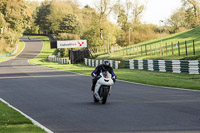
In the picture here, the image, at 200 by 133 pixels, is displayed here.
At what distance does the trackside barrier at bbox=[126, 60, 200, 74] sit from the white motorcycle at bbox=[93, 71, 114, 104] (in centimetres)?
1477

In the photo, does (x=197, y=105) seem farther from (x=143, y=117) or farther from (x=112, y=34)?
(x=112, y=34)

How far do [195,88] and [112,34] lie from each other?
218ft

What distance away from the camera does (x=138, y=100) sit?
1341 cm

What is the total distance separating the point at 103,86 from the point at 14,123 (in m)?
4.25

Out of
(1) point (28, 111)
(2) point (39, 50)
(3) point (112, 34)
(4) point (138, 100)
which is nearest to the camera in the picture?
(1) point (28, 111)

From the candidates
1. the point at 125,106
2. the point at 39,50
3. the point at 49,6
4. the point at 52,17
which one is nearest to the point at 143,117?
the point at 125,106

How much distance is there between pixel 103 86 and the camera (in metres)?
12.5

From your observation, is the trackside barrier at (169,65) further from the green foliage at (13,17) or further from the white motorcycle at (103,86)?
the green foliage at (13,17)

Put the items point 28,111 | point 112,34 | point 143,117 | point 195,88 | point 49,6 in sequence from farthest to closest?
point 49,6 < point 112,34 < point 195,88 < point 28,111 < point 143,117

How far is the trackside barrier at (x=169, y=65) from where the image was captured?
2669 centimetres

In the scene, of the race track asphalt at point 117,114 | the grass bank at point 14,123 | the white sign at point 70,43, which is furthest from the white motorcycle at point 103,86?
the white sign at point 70,43

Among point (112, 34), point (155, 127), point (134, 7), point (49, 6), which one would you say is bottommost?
point (155, 127)

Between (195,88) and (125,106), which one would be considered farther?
(195,88)

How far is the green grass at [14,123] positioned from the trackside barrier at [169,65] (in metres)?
18.2
